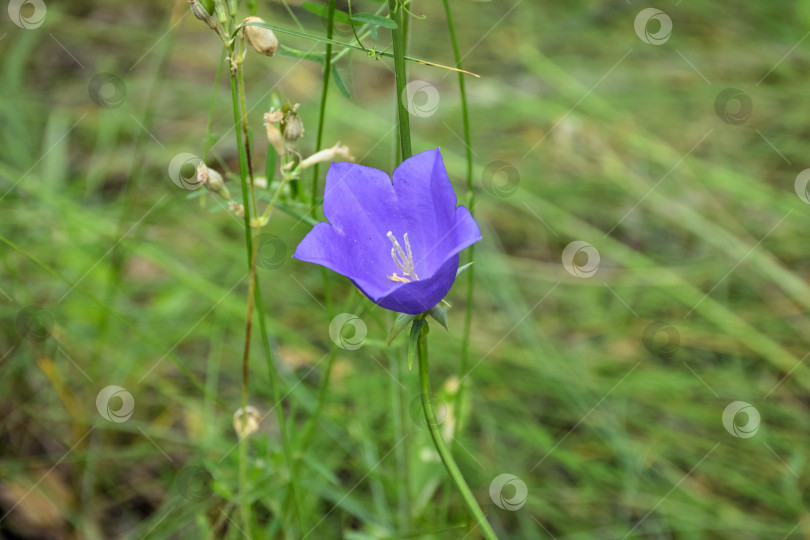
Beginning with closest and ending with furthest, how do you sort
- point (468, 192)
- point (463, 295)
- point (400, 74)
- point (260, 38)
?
point (400, 74) < point (260, 38) < point (468, 192) < point (463, 295)

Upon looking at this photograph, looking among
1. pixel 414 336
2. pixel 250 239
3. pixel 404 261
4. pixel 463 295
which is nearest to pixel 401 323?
pixel 414 336

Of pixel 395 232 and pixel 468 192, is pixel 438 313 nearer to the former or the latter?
pixel 395 232

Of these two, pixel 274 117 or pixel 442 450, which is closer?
pixel 442 450

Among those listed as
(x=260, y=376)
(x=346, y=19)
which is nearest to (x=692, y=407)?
(x=260, y=376)

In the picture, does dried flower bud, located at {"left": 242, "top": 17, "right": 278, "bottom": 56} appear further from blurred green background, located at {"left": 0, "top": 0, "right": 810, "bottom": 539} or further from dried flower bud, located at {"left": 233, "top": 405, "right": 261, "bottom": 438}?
dried flower bud, located at {"left": 233, "top": 405, "right": 261, "bottom": 438}

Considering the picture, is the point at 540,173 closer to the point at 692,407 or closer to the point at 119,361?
the point at 692,407

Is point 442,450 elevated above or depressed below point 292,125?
below
